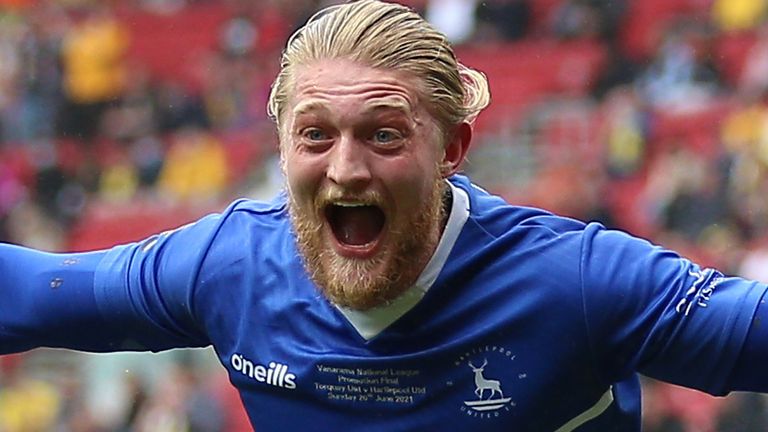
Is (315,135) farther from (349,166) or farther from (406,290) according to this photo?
(406,290)

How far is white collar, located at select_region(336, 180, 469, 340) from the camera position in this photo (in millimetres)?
3219

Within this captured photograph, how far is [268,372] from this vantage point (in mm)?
3307

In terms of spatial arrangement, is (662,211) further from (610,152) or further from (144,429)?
(144,429)

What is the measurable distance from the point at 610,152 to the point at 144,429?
10.5 feet

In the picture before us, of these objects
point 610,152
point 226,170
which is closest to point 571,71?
point 610,152

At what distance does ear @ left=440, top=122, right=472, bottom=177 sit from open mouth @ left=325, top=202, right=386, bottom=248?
171mm

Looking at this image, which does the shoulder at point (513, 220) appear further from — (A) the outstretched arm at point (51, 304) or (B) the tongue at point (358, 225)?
(A) the outstretched arm at point (51, 304)

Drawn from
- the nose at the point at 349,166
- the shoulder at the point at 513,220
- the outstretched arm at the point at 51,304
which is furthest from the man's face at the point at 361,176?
the outstretched arm at the point at 51,304

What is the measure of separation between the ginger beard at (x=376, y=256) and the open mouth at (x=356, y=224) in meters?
0.02

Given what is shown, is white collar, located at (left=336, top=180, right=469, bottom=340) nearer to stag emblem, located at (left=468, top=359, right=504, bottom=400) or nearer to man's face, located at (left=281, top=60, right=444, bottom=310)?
man's face, located at (left=281, top=60, right=444, bottom=310)

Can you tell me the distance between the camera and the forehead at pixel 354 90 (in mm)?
3084

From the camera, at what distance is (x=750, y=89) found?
10273 mm

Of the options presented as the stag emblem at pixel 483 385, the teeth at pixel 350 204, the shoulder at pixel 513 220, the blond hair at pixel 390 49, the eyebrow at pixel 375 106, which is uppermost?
the blond hair at pixel 390 49

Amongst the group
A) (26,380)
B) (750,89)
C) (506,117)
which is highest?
(750,89)
